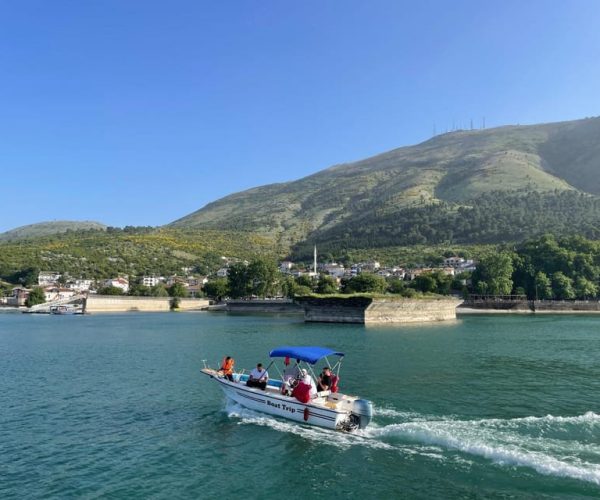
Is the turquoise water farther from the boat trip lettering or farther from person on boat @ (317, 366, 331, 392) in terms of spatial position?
person on boat @ (317, 366, 331, 392)

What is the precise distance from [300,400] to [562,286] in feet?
404

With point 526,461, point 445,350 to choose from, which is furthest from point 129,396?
point 445,350

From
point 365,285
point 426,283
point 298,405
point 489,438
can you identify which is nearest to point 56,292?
point 365,285

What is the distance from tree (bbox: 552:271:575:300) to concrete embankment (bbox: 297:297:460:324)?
153ft

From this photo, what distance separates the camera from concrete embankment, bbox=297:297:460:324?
8756 cm

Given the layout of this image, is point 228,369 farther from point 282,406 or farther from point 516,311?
point 516,311

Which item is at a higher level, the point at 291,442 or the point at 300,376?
the point at 300,376

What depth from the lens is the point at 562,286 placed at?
129m

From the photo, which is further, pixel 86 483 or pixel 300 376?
pixel 300 376

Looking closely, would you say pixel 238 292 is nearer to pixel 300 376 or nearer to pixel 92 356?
pixel 92 356

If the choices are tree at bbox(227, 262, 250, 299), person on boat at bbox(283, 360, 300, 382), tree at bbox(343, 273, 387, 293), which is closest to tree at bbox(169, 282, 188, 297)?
tree at bbox(227, 262, 250, 299)

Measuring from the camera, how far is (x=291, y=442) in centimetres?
2225

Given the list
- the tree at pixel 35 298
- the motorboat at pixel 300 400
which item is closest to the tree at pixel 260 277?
the tree at pixel 35 298

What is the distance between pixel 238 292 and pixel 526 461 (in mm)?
145711
